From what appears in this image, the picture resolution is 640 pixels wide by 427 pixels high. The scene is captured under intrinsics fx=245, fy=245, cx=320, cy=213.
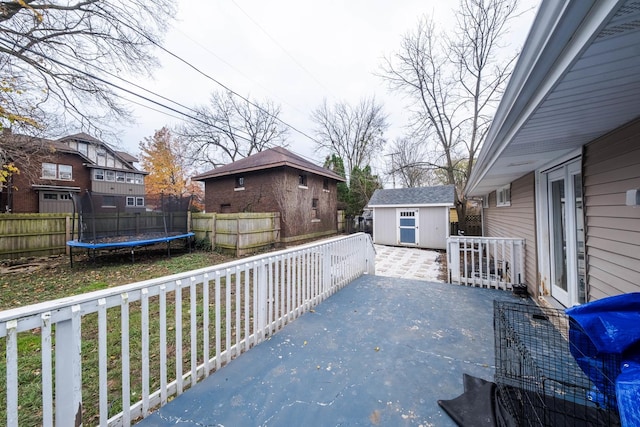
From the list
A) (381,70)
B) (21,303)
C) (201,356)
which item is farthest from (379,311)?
(381,70)

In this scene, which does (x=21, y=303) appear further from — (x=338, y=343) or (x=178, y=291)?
(x=338, y=343)

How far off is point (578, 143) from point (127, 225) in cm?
1187

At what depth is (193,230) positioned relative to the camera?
10367mm

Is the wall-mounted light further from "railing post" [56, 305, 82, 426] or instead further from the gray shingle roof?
the gray shingle roof

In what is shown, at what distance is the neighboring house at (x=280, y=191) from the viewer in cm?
1188

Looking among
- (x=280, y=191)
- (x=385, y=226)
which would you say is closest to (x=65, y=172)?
(x=280, y=191)

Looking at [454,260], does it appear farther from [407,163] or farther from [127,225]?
[407,163]

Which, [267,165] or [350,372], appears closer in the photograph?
[350,372]

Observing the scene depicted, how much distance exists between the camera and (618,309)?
4.78 feet

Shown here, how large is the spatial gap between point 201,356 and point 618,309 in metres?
3.41

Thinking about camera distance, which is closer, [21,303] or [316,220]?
[21,303]

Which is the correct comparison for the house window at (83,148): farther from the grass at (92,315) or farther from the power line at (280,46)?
the power line at (280,46)

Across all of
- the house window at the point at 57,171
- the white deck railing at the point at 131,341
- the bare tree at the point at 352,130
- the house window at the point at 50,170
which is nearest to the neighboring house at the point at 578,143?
the white deck railing at the point at 131,341

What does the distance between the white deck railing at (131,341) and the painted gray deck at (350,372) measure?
0.56ft
